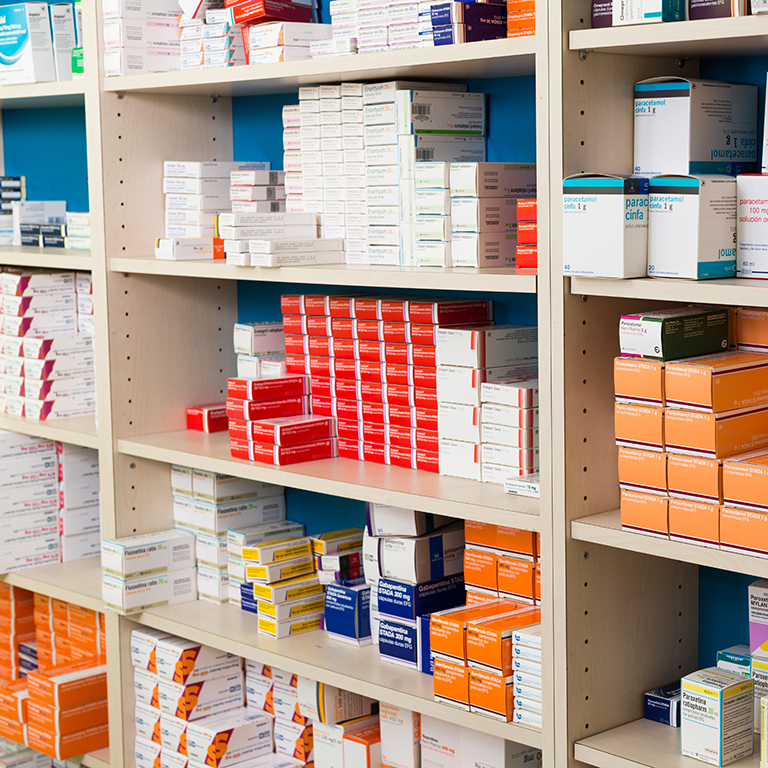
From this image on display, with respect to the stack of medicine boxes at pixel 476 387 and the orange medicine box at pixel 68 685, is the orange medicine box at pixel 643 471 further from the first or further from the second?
the orange medicine box at pixel 68 685

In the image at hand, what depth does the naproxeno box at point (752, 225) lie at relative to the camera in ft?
5.62

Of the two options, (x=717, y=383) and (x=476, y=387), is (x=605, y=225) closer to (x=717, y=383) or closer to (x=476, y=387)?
(x=717, y=383)

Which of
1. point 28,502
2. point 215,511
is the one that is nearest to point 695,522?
point 215,511

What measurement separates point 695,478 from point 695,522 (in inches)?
2.7

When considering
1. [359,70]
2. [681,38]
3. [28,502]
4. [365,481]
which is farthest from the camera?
[28,502]

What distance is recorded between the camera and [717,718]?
1796 millimetres

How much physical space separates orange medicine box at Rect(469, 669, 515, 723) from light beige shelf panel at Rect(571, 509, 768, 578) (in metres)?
0.33

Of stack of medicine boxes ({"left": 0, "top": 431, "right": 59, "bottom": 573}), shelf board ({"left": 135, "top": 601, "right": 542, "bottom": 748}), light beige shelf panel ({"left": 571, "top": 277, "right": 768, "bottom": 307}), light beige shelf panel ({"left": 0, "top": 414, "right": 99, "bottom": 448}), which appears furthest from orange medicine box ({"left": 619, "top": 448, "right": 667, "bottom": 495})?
stack of medicine boxes ({"left": 0, "top": 431, "right": 59, "bottom": 573})

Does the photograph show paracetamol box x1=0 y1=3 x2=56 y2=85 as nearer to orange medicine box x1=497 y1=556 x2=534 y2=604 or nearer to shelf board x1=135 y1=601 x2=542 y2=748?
shelf board x1=135 y1=601 x2=542 y2=748

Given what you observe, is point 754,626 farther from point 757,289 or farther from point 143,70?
point 143,70

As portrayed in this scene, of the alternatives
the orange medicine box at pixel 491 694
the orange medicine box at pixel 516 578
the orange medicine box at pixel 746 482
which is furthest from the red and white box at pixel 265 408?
the orange medicine box at pixel 746 482

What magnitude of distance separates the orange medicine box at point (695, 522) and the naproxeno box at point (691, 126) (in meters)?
0.56

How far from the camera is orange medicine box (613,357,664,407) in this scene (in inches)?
68.7

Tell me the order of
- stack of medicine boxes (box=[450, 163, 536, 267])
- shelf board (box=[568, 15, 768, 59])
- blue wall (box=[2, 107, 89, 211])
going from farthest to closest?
1. blue wall (box=[2, 107, 89, 211])
2. stack of medicine boxes (box=[450, 163, 536, 267])
3. shelf board (box=[568, 15, 768, 59])
